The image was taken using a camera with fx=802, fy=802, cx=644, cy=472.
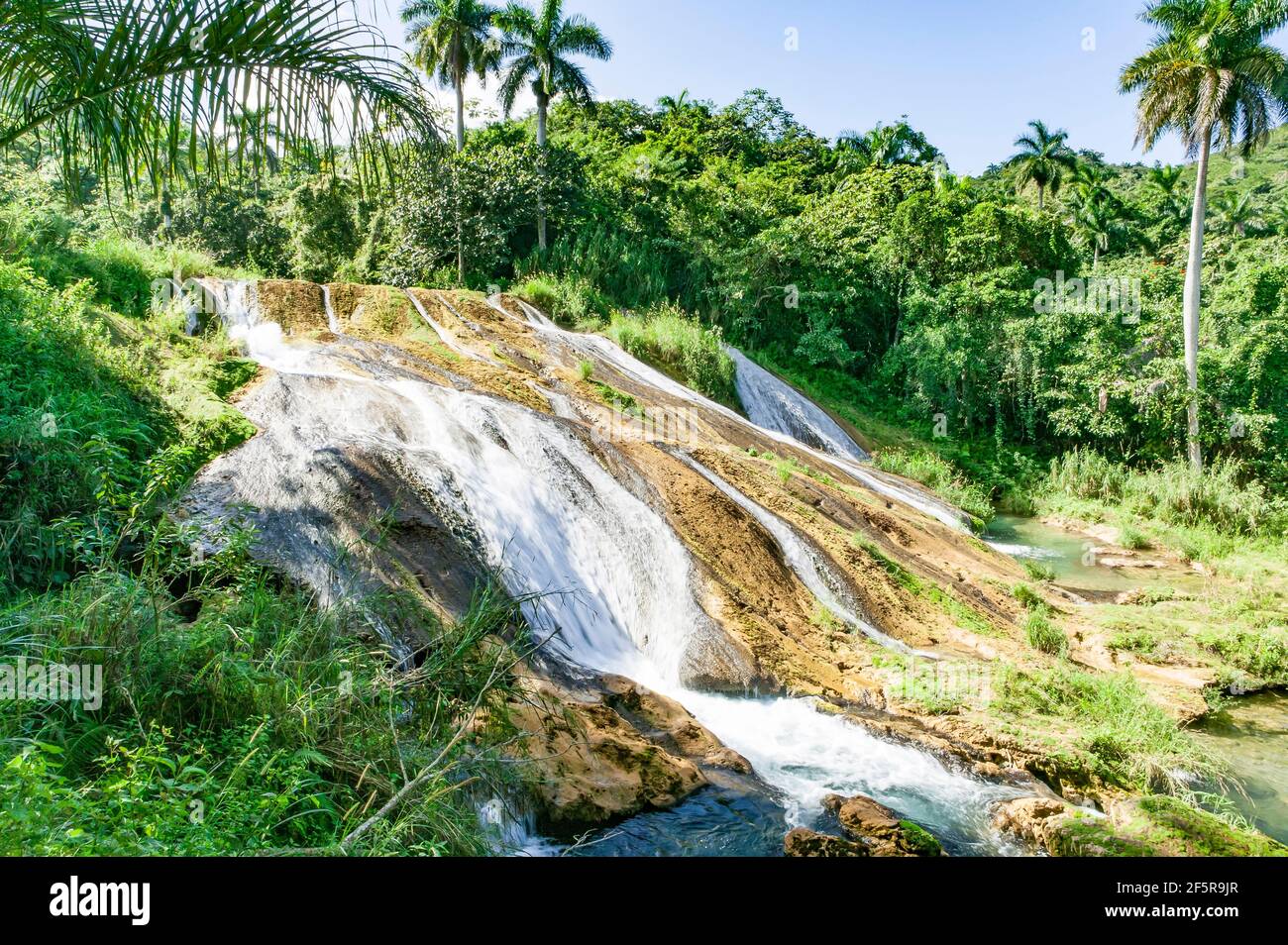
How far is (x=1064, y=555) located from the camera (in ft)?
55.1

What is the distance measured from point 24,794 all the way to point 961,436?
2575 centimetres

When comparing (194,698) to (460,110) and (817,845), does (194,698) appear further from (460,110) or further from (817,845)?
(460,110)

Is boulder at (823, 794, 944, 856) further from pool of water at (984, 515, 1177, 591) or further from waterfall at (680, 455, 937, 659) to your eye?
pool of water at (984, 515, 1177, 591)

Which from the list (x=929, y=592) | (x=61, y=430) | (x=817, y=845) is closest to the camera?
(x=817, y=845)

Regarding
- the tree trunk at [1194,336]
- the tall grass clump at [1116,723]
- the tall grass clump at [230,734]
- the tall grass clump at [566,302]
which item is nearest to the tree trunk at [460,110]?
the tall grass clump at [566,302]

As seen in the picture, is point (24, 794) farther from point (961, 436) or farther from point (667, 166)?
point (667, 166)

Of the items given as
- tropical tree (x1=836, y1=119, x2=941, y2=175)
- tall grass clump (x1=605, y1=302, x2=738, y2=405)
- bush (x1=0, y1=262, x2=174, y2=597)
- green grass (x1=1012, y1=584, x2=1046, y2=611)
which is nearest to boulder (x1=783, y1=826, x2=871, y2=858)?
bush (x1=0, y1=262, x2=174, y2=597)

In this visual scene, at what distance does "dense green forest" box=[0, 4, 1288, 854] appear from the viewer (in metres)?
3.79

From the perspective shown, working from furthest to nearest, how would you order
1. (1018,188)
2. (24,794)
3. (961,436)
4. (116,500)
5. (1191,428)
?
(1018,188) < (961,436) < (1191,428) < (116,500) < (24,794)

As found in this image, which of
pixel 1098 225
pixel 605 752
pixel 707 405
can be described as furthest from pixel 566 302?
pixel 1098 225

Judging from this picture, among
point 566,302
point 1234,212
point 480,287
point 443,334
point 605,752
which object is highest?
point 1234,212

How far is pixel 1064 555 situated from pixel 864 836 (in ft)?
44.7
